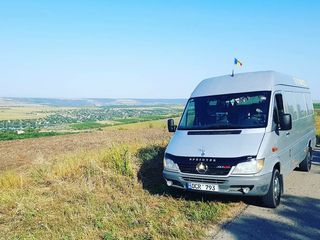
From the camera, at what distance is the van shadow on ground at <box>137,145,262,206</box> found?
632 cm

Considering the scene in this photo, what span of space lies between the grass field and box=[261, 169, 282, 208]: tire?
584 mm

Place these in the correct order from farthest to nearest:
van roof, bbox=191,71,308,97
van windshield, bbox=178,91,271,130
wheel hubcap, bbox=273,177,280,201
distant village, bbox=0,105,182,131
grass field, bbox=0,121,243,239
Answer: distant village, bbox=0,105,182,131 < van roof, bbox=191,71,308,97 < van windshield, bbox=178,91,271,130 < wheel hubcap, bbox=273,177,280,201 < grass field, bbox=0,121,243,239

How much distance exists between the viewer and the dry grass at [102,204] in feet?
15.9

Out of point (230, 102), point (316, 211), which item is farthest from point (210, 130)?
point (316, 211)

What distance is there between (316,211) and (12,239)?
504cm

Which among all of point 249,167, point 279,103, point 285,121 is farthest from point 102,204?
point 279,103

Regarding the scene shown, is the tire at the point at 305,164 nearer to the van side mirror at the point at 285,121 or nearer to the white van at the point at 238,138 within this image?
the white van at the point at 238,138

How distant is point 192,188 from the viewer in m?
5.68

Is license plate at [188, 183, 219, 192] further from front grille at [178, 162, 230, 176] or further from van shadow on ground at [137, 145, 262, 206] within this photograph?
van shadow on ground at [137, 145, 262, 206]

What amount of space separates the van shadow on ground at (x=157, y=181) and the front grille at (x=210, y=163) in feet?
2.92

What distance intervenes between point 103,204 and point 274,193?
127 inches

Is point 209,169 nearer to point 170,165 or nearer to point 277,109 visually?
point 170,165

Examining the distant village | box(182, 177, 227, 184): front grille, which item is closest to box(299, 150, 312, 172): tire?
box(182, 177, 227, 184): front grille

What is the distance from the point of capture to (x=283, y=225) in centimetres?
498
